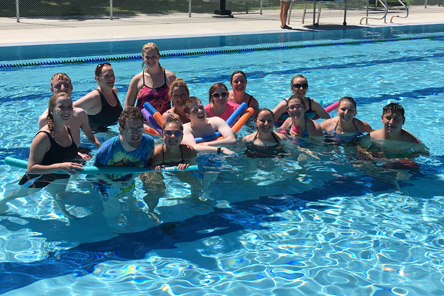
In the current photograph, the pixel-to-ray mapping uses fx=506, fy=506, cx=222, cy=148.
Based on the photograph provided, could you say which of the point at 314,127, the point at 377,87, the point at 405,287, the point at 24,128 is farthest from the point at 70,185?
the point at 377,87

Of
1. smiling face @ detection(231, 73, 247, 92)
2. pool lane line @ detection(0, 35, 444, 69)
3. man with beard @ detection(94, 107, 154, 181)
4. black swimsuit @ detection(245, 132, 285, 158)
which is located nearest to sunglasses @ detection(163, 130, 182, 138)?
man with beard @ detection(94, 107, 154, 181)

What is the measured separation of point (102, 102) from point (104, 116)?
0.62 ft

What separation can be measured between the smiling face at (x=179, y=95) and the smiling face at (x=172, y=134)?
124 centimetres

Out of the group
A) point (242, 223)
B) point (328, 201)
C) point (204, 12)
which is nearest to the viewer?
point (242, 223)

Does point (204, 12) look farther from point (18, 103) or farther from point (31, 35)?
point (18, 103)

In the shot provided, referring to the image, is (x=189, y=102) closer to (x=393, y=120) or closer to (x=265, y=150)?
(x=265, y=150)

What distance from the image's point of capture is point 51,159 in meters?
4.09

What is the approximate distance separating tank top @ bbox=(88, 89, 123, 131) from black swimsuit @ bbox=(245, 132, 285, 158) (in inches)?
70.5

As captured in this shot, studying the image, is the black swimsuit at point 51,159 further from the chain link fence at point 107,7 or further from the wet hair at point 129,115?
the chain link fence at point 107,7

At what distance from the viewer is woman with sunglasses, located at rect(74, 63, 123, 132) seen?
5789mm

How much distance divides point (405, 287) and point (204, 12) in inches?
613

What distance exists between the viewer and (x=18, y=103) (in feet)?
25.6

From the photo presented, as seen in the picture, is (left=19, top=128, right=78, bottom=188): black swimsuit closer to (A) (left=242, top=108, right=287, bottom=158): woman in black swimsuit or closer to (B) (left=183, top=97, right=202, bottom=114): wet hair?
(B) (left=183, top=97, right=202, bottom=114): wet hair

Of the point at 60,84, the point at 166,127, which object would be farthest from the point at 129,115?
the point at 60,84
